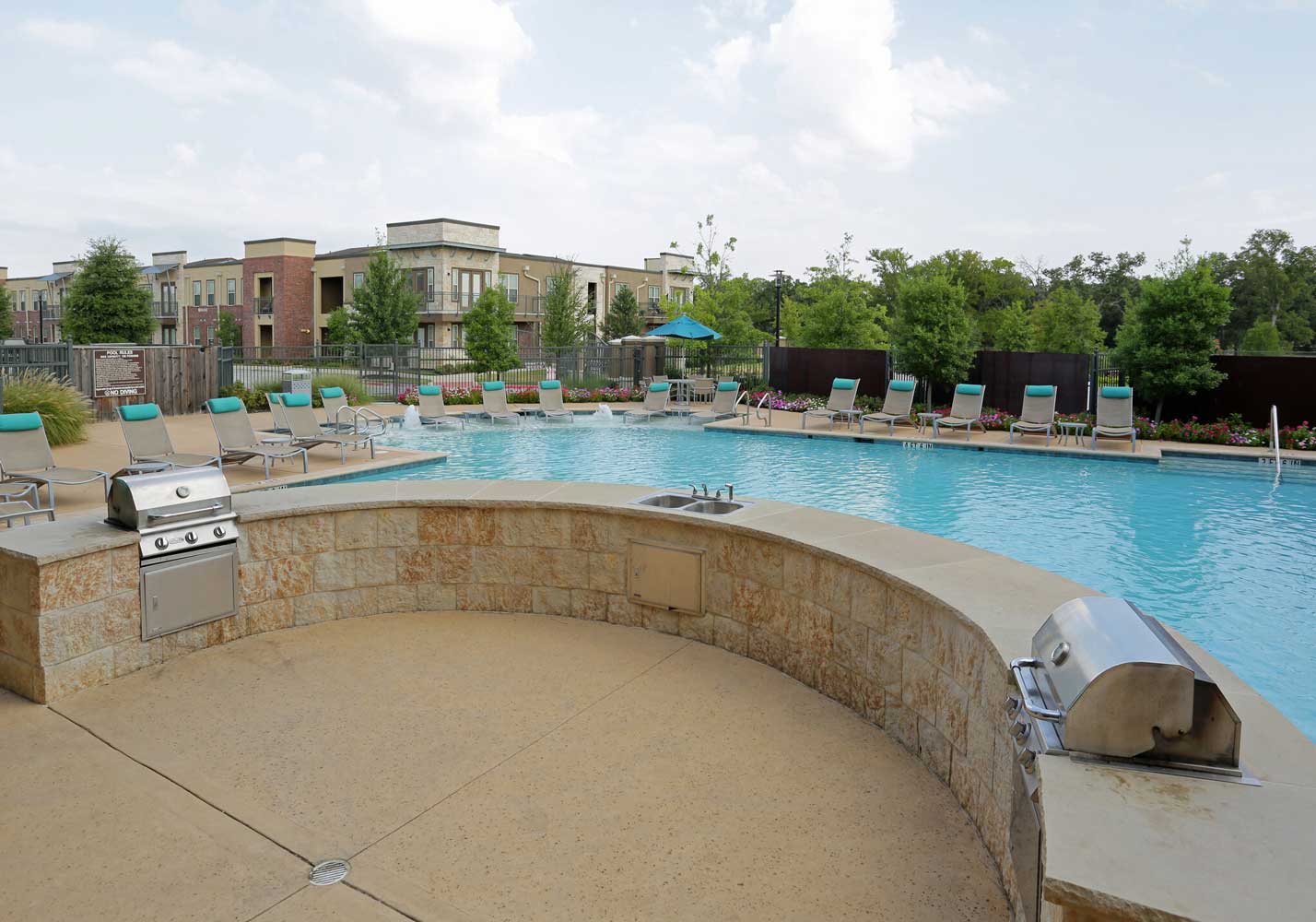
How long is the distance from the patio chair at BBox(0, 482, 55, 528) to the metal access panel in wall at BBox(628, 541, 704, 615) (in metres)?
5.70

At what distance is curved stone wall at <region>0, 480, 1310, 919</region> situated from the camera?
3338 millimetres

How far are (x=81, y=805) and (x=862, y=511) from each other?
8937 mm

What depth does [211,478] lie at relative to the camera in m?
4.79

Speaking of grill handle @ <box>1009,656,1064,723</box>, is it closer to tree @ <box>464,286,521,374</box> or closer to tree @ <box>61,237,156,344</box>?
tree @ <box>464,286,521,374</box>

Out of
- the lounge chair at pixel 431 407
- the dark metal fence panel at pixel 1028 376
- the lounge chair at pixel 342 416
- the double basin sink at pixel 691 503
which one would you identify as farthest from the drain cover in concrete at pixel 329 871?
the dark metal fence panel at pixel 1028 376

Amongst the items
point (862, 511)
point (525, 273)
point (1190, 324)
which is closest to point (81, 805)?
point (862, 511)

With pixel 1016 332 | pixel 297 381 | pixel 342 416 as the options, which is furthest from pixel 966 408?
pixel 1016 332

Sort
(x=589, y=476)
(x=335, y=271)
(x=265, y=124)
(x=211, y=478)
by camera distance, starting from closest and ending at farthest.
Answer: (x=211, y=478) → (x=589, y=476) → (x=265, y=124) → (x=335, y=271)

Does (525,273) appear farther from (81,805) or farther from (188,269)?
(81,805)

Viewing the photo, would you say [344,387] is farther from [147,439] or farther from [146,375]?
[147,439]

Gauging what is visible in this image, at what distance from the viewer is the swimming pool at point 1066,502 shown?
7.05 m

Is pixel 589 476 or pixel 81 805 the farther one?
pixel 589 476

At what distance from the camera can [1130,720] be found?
6.65 feet

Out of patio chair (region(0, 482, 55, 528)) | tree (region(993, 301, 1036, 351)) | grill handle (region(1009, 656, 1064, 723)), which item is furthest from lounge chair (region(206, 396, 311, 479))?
tree (region(993, 301, 1036, 351))
